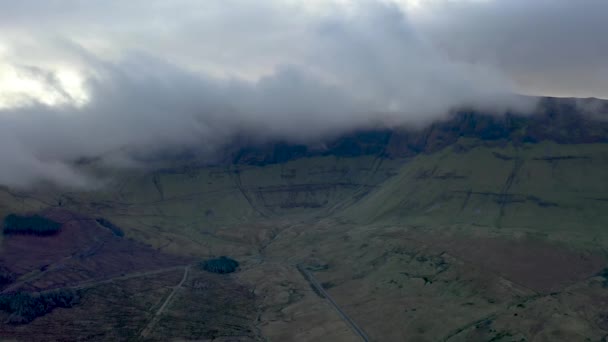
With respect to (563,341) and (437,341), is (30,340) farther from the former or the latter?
(563,341)

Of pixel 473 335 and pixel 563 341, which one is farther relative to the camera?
pixel 473 335

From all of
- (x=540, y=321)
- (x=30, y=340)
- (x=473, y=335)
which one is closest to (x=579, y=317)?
(x=540, y=321)

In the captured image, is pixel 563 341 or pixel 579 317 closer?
pixel 563 341

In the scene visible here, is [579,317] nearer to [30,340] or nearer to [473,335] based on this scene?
[473,335]

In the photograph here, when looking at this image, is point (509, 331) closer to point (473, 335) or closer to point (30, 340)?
point (473, 335)

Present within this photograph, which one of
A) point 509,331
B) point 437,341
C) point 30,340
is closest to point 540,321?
point 509,331

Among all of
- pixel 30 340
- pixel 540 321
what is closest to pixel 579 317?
pixel 540 321
